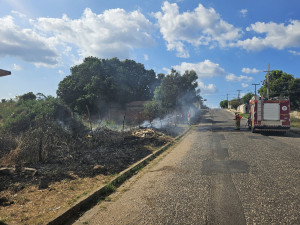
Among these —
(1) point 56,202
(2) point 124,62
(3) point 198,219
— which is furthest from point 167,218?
(2) point 124,62

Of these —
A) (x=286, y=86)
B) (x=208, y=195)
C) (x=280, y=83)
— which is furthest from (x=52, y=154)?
(x=286, y=86)

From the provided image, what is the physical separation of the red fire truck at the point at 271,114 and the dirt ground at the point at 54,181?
31.7 ft

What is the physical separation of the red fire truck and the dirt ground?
9.65m

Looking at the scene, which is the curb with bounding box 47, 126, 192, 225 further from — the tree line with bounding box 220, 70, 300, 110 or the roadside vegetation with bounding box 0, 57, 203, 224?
the tree line with bounding box 220, 70, 300, 110

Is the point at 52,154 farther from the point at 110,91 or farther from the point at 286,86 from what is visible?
the point at 286,86

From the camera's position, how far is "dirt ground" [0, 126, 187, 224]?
157 inches

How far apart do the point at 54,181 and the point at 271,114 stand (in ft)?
47.7

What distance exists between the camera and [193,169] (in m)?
6.75

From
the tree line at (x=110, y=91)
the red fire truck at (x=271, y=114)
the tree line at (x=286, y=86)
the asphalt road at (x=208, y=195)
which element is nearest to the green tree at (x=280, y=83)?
the tree line at (x=286, y=86)

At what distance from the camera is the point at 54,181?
5527 mm

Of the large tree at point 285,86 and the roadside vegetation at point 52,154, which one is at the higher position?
the large tree at point 285,86

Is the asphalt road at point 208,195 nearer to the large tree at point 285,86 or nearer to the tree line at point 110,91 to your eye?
the tree line at point 110,91

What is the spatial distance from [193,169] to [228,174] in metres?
1.05

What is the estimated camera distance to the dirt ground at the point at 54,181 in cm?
398
